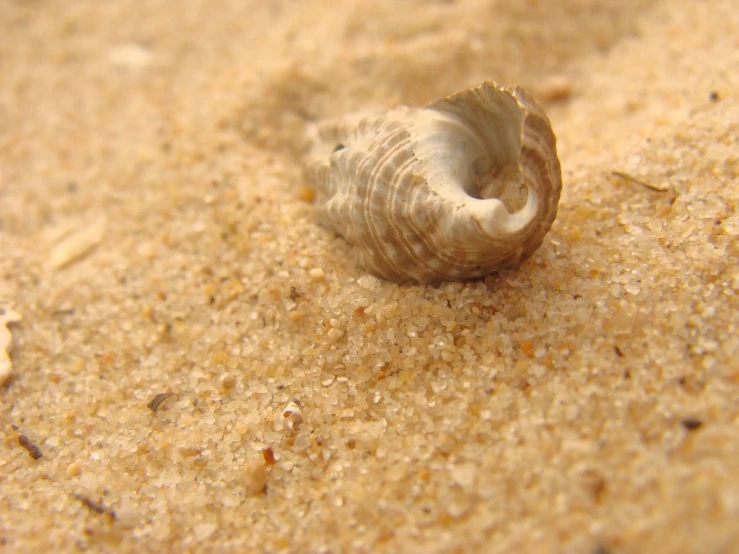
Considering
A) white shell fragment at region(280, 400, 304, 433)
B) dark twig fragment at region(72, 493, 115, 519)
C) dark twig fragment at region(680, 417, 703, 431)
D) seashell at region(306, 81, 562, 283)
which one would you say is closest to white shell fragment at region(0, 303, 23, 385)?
dark twig fragment at region(72, 493, 115, 519)

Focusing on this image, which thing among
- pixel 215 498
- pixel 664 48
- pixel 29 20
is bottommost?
pixel 215 498

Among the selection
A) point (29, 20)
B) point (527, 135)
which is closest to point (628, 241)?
point (527, 135)

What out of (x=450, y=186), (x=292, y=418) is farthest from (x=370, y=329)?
(x=450, y=186)

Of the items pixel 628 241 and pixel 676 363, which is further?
pixel 628 241

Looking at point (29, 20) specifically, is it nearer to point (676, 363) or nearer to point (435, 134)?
point (435, 134)

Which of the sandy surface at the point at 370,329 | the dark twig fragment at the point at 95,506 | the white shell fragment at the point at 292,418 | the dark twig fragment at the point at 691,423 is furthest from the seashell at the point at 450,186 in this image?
the dark twig fragment at the point at 95,506

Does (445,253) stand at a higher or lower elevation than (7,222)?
lower

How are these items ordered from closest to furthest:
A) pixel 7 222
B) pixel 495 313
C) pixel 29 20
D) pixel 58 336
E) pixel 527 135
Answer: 1. pixel 527 135
2. pixel 495 313
3. pixel 58 336
4. pixel 7 222
5. pixel 29 20
